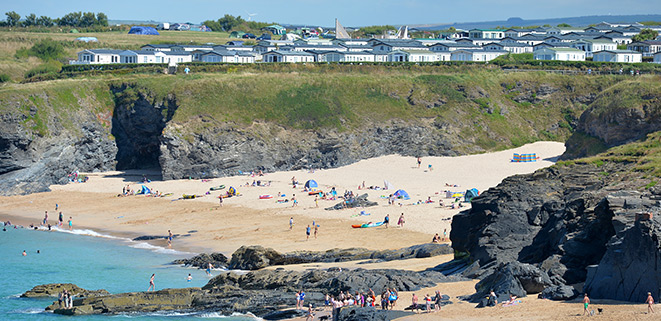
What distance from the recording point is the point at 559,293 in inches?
1068

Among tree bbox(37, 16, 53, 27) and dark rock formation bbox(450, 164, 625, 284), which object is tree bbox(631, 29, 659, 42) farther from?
tree bbox(37, 16, 53, 27)

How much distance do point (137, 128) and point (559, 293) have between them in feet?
165

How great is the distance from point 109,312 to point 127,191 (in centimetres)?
2828

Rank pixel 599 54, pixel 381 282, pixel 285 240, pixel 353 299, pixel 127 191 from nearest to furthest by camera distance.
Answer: pixel 353 299, pixel 381 282, pixel 285 240, pixel 127 191, pixel 599 54

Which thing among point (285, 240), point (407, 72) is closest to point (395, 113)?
point (407, 72)

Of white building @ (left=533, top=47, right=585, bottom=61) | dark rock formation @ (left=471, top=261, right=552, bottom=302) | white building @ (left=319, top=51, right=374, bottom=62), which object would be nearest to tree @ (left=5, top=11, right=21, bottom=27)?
white building @ (left=319, top=51, right=374, bottom=62)

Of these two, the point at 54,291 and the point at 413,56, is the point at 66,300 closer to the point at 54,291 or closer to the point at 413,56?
the point at 54,291

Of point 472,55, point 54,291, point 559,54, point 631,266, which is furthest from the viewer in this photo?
point 472,55

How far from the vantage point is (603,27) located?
135 m

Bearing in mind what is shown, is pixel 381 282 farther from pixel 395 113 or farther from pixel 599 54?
pixel 599 54

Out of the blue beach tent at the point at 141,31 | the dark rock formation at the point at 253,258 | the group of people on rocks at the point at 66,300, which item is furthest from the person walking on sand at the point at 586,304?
the blue beach tent at the point at 141,31

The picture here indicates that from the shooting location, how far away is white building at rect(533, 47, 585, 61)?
Result: 9238 cm

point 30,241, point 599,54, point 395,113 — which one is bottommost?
point 30,241

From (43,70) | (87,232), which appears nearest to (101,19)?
(43,70)
